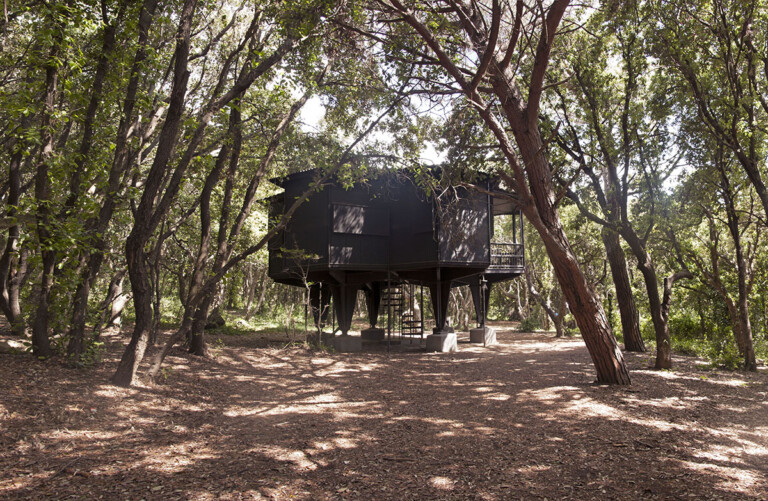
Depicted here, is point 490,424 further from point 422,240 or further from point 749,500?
point 422,240

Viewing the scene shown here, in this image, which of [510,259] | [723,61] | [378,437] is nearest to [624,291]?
[510,259]

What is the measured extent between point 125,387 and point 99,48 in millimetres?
6790

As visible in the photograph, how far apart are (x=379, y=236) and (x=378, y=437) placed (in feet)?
40.1

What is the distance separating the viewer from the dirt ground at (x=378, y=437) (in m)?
4.88

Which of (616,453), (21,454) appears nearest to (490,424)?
(616,453)

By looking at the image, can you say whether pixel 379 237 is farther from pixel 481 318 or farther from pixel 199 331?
pixel 199 331

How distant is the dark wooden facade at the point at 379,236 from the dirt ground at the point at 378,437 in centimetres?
700

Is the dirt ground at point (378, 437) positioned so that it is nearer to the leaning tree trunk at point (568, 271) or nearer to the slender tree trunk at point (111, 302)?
the leaning tree trunk at point (568, 271)

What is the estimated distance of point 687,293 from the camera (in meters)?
22.4

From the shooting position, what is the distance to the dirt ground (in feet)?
16.0

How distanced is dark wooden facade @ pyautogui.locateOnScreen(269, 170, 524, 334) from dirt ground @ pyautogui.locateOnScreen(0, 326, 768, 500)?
700 centimetres

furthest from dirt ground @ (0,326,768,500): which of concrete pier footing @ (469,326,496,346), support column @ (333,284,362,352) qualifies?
concrete pier footing @ (469,326,496,346)

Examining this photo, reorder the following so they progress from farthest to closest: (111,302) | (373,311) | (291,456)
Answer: (373,311) → (111,302) → (291,456)

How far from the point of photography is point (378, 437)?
22.2 feet
